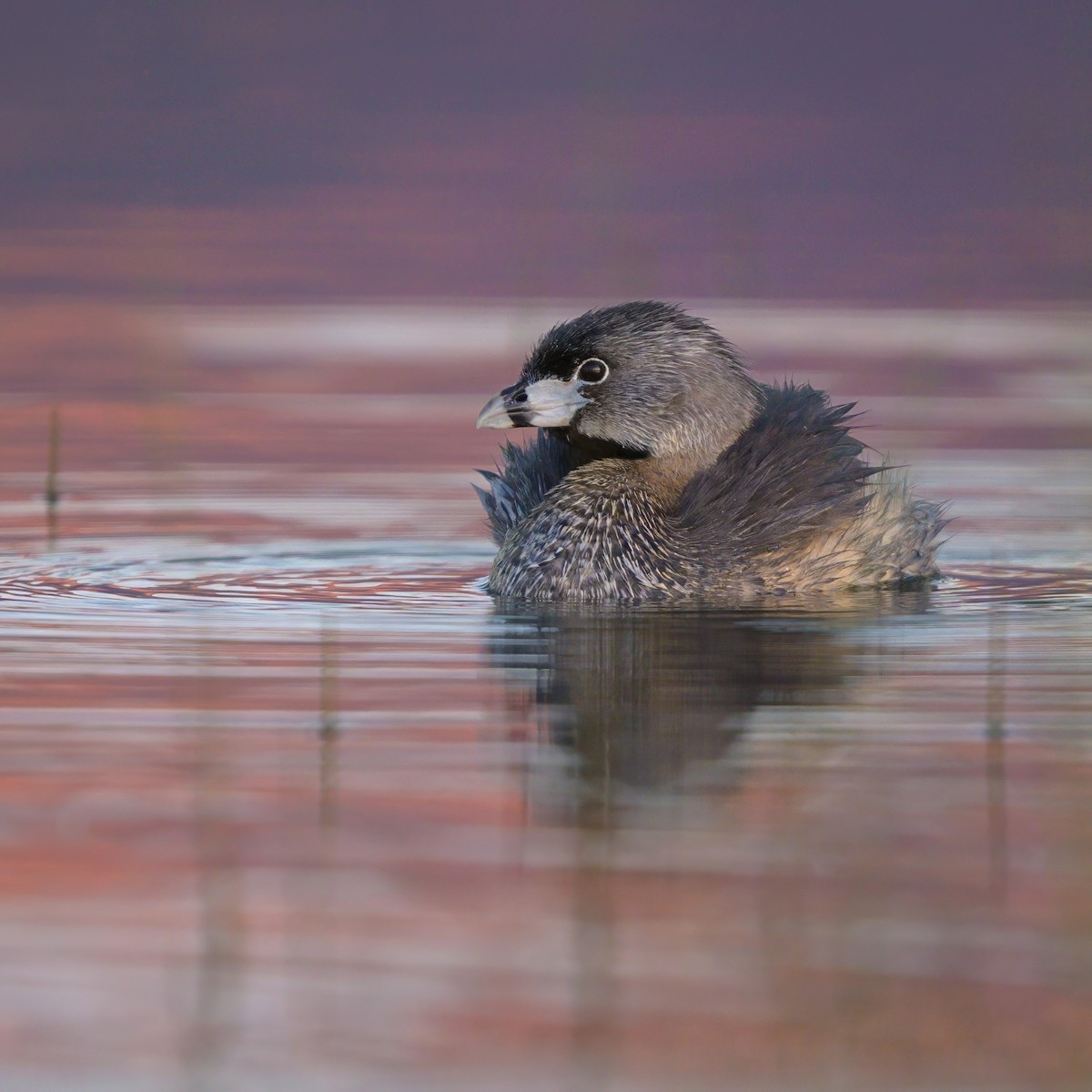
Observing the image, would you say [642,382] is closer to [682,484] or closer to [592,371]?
[592,371]

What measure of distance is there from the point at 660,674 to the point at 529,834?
1993mm

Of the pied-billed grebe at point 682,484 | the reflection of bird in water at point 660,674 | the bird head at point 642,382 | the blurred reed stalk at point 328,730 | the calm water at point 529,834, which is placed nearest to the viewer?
the calm water at point 529,834

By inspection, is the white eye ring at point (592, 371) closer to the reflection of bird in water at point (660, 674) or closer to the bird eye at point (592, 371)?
the bird eye at point (592, 371)

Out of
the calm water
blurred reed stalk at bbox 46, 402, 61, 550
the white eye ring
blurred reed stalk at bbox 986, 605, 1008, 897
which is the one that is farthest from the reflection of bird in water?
blurred reed stalk at bbox 46, 402, 61, 550

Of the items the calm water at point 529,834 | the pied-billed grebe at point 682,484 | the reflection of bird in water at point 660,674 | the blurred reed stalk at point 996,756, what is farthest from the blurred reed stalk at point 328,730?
the pied-billed grebe at point 682,484

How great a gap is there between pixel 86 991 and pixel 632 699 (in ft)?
8.30

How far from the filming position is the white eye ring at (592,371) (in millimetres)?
8602

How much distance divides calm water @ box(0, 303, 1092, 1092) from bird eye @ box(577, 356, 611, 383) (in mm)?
869

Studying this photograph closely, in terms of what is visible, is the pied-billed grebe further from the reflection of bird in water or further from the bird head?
the reflection of bird in water

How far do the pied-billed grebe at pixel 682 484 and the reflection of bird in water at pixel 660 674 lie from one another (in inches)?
10.3

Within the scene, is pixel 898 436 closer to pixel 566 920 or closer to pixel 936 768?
pixel 936 768

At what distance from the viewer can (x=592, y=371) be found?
860cm

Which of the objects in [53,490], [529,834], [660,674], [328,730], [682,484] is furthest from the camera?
[53,490]

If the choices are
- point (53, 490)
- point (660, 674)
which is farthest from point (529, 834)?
point (53, 490)
